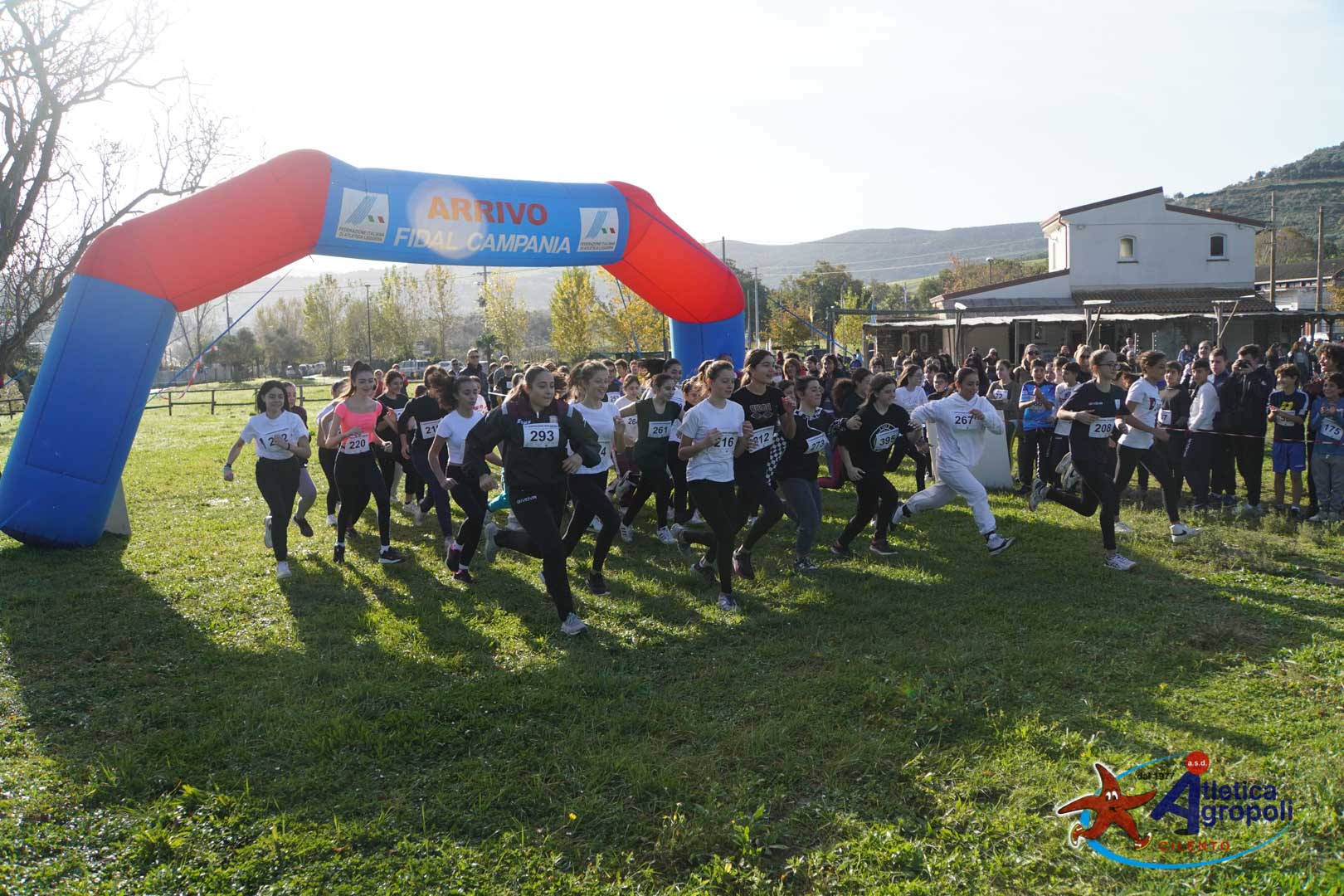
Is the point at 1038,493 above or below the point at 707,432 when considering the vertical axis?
below

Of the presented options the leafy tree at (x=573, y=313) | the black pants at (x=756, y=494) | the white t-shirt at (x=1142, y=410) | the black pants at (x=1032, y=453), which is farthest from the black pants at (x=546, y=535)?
the leafy tree at (x=573, y=313)

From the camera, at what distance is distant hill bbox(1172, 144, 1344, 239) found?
10688cm

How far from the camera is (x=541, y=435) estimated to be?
6.18 m

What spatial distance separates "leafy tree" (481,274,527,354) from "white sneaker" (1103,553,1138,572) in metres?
48.7

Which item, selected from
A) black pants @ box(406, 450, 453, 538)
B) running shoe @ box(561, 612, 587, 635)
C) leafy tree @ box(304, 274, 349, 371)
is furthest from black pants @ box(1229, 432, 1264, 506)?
leafy tree @ box(304, 274, 349, 371)

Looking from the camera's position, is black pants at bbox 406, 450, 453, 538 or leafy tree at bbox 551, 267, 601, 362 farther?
leafy tree at bbox 551, 267, 601, 362

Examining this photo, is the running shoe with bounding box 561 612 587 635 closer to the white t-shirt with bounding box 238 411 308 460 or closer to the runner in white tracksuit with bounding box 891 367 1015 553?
the white t-shirt with bounding box 238 411 308 460

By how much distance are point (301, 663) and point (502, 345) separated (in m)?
51.2

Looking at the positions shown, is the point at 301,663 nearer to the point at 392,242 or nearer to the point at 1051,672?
the point at 1051,672

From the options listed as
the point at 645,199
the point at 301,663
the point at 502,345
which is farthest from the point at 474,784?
the point at 502,345

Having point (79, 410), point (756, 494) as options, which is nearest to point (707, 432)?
point (756, 494)

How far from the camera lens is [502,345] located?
2191 inches

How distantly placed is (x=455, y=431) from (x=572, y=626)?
2.54m

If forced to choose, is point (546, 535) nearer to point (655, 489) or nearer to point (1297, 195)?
point (655, 489)
